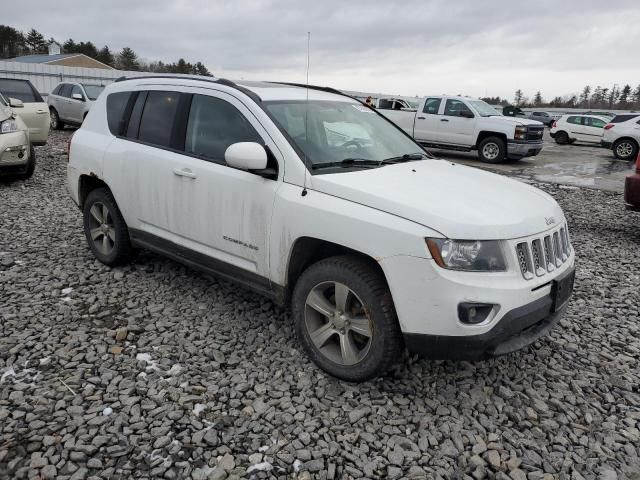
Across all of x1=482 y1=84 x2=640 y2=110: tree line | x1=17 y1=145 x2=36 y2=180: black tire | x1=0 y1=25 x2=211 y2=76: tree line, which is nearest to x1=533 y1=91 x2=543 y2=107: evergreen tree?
x1=482 y1=84 x2=640 y2=110: tree line

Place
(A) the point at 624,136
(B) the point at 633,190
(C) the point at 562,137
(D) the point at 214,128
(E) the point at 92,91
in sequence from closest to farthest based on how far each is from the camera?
1. (D) the point at 214,128
2. (B) the point at 633,190
3. (E) the point at 92,91
4. (A) the point at 624,136
5. (C) the point at 562,137

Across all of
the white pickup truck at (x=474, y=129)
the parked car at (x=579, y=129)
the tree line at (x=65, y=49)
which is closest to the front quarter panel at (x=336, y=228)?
the white pickup truck at (x=474, y=129)

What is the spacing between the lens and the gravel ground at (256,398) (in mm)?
2453

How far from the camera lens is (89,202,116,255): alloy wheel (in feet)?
15.2

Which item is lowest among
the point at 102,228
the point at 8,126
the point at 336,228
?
the point at 102,228

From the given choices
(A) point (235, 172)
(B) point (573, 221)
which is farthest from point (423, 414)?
(B) point (573, 221)

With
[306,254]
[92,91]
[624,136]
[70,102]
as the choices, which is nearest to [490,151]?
[624,136]

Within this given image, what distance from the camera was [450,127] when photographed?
14367mm

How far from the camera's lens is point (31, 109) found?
1114 centimetres

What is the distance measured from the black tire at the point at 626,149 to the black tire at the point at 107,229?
1730 centimetres

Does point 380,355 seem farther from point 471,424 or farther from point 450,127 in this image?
point 450,127

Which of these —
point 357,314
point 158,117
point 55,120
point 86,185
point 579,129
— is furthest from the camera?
point 579,129

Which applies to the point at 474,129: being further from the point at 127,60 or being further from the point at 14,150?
the point at 127,60

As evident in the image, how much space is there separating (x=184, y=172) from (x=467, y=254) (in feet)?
7.24
